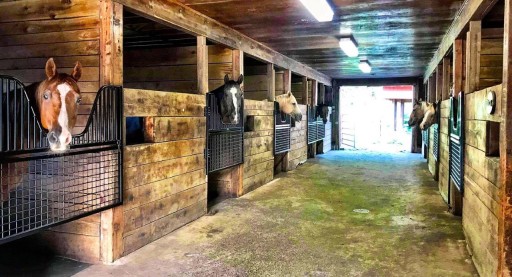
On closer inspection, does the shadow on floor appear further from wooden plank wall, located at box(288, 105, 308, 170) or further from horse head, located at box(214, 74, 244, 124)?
wooden plank wall, located at box(288, 105, 308, 170)

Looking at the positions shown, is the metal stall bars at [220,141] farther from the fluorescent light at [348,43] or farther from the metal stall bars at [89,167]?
the fluorescent light at [348,43]

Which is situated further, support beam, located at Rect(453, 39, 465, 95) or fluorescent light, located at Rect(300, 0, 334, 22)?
support beam, located at Rect(453, 39, 465, 95)

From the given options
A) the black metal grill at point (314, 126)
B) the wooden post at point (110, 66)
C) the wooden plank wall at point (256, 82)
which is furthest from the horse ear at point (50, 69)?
the black metal grill at point (314, 126)

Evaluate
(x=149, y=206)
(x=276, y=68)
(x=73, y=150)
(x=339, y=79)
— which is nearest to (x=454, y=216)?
(x=149, y=206)

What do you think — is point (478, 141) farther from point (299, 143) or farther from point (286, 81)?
point (299, 143)

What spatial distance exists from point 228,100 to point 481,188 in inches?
109

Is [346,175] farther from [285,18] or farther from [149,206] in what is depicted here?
[149,206]

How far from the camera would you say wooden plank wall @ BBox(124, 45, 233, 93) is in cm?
500

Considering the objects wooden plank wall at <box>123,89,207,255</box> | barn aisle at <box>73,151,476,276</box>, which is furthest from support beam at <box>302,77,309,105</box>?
wooden plank wall at <box>123,89,207,255</box>

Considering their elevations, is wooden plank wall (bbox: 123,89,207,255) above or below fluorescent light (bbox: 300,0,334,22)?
below

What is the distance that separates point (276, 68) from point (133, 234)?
5216 mm

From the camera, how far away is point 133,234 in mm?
3170

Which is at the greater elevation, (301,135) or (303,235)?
(301,135)

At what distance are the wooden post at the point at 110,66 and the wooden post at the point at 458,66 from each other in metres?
3.71
